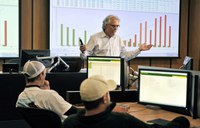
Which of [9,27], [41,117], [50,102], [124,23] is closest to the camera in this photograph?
[41,117]

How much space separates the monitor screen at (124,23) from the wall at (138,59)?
5.3 inches

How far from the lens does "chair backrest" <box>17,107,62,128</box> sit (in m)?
2.34

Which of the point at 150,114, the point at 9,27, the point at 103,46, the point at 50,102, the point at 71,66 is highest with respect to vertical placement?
the point at 9,27

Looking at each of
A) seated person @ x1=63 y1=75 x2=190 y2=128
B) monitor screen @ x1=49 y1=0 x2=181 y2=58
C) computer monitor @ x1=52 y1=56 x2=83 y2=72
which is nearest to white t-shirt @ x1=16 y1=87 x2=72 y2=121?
seated person @ x1=63 y1=75 x2=190 y2=128

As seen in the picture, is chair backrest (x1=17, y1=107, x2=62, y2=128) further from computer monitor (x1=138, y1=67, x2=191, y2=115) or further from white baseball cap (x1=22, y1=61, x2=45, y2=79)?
computer monitor (x1=138, y1=67, x2=191, y2=115)

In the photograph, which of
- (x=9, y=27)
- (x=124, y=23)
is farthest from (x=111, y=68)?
(x=124, y=23)

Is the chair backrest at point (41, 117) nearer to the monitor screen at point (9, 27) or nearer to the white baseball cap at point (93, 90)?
the white baseball cap at point (93, 90)

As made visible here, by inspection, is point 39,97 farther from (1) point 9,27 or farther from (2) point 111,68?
(1) point 9,27

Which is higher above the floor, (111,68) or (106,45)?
(106,45)

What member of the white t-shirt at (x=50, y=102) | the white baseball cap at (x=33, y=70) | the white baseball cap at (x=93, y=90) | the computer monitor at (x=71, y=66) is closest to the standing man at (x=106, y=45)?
the computer monitor at (x=71, y=66)

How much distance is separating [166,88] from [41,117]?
4.16 ft

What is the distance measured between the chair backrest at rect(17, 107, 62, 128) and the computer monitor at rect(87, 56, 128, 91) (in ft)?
4.21

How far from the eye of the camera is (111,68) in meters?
3.58

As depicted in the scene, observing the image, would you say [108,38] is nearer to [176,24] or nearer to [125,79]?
[125,79]
